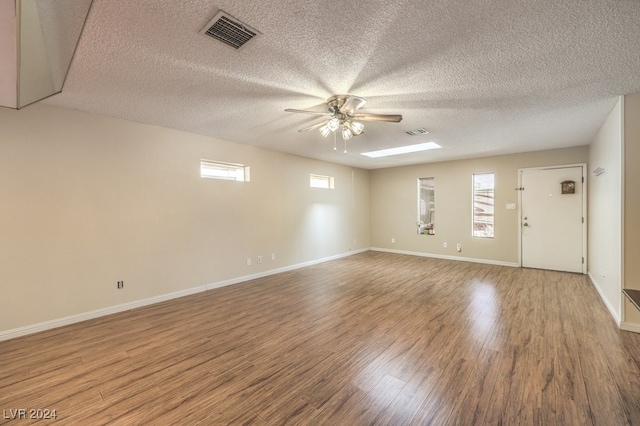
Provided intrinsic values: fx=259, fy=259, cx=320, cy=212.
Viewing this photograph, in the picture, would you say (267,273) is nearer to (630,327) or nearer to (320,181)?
(320,181)

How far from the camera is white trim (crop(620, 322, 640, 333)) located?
283 cm

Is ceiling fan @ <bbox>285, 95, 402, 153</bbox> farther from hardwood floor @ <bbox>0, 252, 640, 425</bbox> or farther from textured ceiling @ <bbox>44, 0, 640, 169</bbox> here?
hardwood floor @ <bbox>0, 252, 640, 425</bbox>

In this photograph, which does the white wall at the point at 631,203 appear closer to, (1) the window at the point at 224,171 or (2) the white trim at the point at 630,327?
(2) the white trim at the point at 630,327

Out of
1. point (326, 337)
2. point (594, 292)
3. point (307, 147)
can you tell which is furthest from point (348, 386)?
point (594, 292)

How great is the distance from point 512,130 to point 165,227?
5673 mm

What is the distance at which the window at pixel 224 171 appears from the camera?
4574 mm

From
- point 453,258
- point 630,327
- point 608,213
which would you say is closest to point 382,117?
point 608,213

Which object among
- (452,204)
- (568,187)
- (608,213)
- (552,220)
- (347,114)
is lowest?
(552,220)

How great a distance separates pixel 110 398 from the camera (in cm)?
191

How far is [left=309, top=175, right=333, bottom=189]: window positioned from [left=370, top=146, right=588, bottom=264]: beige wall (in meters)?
1.91

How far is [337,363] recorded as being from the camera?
2340mm

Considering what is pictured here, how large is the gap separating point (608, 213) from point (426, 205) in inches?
159

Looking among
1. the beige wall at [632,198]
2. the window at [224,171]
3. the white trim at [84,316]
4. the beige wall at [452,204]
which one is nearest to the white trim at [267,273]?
the white trim at [84,316]

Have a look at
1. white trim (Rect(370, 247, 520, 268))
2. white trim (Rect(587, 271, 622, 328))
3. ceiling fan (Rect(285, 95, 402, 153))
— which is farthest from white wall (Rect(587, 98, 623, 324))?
ceiling fan (Rect(285, 95, 402, 153))
